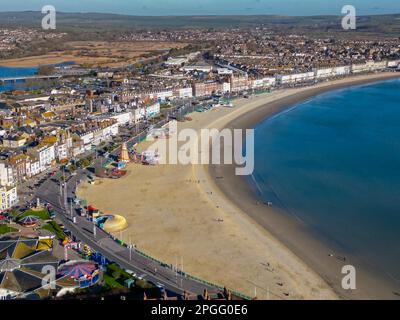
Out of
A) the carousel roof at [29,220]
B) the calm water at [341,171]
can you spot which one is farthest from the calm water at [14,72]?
the carousel roof at [29,220]

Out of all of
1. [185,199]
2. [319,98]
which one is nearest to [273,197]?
[185,199]

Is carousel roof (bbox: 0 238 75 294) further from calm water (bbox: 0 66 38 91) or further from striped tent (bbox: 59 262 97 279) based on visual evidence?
calm water (bbox: 0 66 38 91)

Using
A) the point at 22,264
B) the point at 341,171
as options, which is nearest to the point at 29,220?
the point at 22,264

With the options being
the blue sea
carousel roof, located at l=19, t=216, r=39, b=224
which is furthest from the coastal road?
the blue sea

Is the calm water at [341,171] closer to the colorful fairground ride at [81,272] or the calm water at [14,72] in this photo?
the colorful fairground ride at [81,272]

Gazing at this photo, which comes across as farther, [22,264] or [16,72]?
[16,72]

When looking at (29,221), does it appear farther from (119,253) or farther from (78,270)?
(78,270)

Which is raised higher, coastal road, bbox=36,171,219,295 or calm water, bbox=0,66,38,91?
calm water, bbox=0,66,38,91
